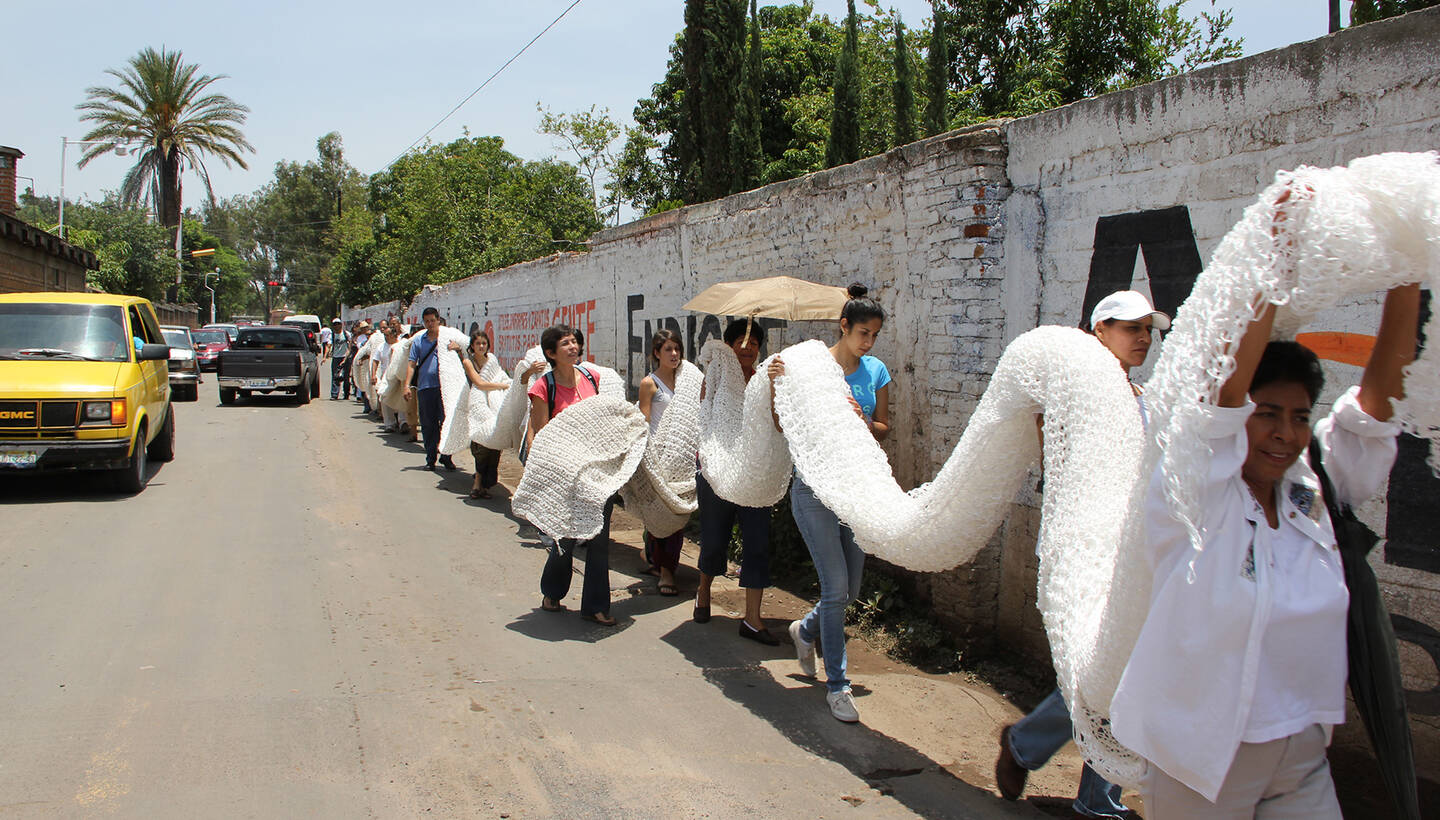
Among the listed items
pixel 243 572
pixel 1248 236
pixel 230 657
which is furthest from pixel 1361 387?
pixel 243 572

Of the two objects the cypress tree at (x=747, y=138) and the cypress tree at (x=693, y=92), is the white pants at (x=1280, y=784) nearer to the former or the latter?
the cypress tree at (x=747, y=138)

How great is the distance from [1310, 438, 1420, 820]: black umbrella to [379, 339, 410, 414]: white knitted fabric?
12.5m

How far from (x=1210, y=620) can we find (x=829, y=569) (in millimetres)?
2479

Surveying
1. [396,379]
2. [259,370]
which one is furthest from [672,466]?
[259,370]

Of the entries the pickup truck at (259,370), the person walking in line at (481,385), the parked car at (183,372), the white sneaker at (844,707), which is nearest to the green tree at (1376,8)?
the person walking in line at (481,385)

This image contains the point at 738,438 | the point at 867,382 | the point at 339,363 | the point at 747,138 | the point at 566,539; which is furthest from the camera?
the point at 747,138

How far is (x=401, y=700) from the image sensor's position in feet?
14.4

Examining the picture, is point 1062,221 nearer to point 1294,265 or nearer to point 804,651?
point 804,651

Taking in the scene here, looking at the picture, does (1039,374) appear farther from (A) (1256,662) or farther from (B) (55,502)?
(B) (55,502)

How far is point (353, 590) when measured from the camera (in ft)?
20.3

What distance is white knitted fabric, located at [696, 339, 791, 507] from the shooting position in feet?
16.1

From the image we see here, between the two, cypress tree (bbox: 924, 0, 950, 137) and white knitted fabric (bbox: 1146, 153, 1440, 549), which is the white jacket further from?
cypress tree (bbox: 924, 0, 950, 137)

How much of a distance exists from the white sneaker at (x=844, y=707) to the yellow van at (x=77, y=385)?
7.50m

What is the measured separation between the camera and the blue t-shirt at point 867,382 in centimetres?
482
